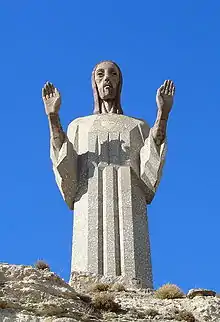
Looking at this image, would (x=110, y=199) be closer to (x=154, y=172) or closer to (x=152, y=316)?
(x=154, y=172)

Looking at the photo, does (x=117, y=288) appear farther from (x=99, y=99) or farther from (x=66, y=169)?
(x=99, y=99)

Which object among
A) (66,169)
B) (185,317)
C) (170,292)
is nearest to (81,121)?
(66,169)

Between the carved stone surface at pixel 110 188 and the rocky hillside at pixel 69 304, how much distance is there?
10.9 ft

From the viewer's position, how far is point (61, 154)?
19562 millimetres

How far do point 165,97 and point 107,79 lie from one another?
1932mm

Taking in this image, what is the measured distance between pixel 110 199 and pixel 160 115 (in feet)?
8.15

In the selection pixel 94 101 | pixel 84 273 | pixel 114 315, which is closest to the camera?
pixel 114 315

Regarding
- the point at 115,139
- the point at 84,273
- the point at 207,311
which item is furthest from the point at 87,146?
the point at 207,311

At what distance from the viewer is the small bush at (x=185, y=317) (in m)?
13.5

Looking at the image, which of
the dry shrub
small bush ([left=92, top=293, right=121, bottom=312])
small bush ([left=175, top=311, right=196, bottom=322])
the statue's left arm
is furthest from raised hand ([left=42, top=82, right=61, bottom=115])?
the dry shrub

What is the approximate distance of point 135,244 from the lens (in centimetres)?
1842

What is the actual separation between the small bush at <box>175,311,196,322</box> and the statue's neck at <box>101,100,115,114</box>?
8.70 meters

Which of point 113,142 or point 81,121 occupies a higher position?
point 81,121

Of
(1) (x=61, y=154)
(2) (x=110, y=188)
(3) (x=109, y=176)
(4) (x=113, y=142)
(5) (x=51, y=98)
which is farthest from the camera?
(4) (x=113, y=142)
